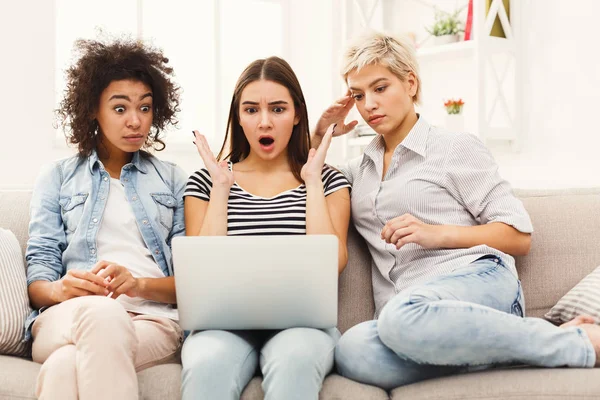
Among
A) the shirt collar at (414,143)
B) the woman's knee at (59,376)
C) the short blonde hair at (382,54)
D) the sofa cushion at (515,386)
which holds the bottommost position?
the sofa cushion at (515,386)

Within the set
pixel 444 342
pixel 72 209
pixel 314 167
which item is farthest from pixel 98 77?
pixel 444 342

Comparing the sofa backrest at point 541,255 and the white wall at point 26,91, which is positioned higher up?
the white wall at point 26,91

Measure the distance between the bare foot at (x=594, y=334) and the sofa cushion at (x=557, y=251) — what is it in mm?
315

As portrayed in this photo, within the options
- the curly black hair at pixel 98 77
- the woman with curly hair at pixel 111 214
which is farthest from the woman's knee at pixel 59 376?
the curly black hair at pixel 98 77

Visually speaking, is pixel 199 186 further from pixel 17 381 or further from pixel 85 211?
pixel 17 381

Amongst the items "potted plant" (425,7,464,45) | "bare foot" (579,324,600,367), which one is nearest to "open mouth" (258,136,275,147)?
"bare foot" (579,324,600,367)

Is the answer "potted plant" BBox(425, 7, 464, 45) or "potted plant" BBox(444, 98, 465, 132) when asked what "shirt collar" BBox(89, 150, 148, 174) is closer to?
"potted plant" BBox(444, 98, 465, 132)

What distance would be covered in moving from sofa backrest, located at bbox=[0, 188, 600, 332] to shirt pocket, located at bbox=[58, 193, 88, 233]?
Answer: 15 cm

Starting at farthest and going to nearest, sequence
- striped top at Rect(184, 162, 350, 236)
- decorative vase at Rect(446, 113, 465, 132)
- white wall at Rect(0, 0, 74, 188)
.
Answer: decorative vase at Rect(446, 113, 465, 132) < white wall at Rect(0, 0, 74, 188) < striped top at Rect(184, 162, 350, 236)

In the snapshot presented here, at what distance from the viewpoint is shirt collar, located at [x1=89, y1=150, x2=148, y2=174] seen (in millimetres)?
1828

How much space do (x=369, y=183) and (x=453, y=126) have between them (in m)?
1.65

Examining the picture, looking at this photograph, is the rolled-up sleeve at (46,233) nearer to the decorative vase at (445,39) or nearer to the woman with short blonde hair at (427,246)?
the woman with short blonde hair at (427,246)

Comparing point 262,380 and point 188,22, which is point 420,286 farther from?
point 188,22

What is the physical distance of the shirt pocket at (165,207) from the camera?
1.82 meters
